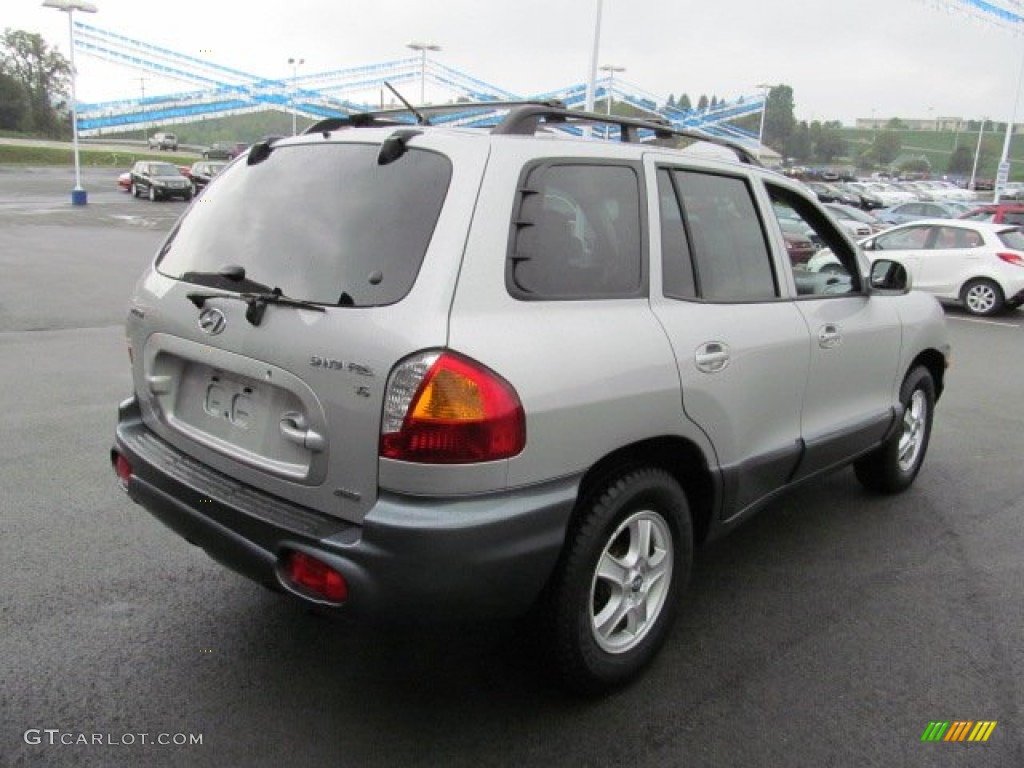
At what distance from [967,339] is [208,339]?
Answer: 11.0 meters

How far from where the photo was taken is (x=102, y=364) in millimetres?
7355

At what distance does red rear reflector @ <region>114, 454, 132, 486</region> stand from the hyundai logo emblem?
71 centimetres

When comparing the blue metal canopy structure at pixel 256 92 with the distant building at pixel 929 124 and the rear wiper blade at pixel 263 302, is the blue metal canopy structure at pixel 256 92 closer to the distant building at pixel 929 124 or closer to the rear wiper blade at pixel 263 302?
the rear wiper blade at pixel 263 302

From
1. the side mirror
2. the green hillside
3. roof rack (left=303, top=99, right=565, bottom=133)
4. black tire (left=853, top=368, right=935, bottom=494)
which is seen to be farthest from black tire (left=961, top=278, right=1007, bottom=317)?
the green hillside

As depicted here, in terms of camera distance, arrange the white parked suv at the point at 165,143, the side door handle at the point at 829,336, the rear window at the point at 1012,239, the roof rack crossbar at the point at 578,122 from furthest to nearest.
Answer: the white parked suv at the point at 165,143 → the rear window at the point at 1012,239 → the side door handle at the point at 829,336 → the roof rack crossbar at the point at 578,122

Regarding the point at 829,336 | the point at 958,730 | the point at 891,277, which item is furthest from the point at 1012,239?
the point at 958,730

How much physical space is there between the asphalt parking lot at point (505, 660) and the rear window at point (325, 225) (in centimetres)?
106

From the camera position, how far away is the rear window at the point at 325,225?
2.44 m

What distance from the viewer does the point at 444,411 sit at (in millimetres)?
2262

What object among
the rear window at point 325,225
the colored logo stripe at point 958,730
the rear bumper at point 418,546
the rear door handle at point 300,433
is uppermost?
the rear window at point 325,225

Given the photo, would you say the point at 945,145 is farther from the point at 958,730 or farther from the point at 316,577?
the point at 316,577

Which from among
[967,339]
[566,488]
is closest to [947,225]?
[967,339]

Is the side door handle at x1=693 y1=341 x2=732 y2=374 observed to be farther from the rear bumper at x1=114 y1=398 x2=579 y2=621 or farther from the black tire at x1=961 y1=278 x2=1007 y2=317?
the black tire at x1=961 y1=278 x2=1007 y2=317

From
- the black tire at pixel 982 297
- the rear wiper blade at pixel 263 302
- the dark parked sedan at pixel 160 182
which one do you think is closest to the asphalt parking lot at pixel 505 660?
the rear wiper blade at pixel 263 302
